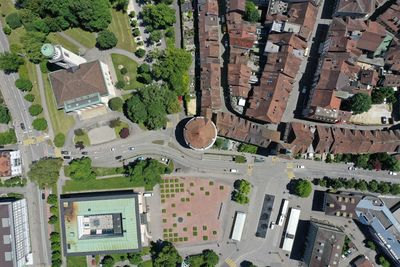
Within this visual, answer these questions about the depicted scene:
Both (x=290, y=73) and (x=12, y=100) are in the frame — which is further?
(x=12, y=100)

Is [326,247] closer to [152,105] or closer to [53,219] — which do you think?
[152,105]

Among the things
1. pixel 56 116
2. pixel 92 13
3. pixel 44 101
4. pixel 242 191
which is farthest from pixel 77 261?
pixel 92 13

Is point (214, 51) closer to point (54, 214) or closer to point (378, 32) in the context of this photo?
point (378, 32)

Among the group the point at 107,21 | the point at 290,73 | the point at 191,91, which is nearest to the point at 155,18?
the point at 107,21

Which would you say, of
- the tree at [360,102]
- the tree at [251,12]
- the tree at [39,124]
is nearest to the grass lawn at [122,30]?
the tree at [39,124]

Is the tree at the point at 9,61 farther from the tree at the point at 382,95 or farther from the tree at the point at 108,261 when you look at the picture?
the tree at the point at 382,95
